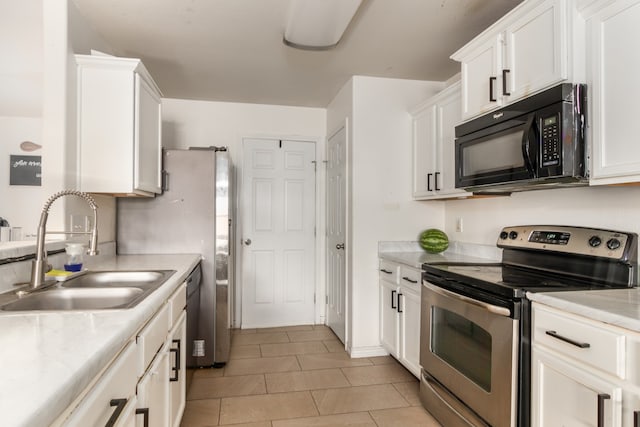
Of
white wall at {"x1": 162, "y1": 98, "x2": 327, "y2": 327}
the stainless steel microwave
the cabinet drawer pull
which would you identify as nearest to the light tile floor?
white wall at {"x1": 162, "y1": 98, "x2": 327, "y2": 327}

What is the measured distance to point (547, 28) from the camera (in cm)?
171

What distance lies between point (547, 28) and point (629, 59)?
42 cm

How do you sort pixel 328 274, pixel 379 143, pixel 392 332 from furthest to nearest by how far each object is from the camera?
pixel 328 274
pixel 379 143
pixel 392 332

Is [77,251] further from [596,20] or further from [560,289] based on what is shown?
[596,20]

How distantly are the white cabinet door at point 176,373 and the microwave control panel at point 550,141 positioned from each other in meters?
1.84

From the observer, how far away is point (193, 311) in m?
2.72

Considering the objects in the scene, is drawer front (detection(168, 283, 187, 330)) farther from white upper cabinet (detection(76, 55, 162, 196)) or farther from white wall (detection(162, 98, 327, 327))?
white wall (detection(162, 98, 327, 327))

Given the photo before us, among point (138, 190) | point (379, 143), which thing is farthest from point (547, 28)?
point (138, 190)

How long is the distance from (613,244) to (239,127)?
11.1 ft

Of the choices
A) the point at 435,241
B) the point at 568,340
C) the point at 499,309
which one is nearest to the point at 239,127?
the point at 435,241

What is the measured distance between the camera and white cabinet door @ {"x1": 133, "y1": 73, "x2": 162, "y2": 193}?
227 centimetres

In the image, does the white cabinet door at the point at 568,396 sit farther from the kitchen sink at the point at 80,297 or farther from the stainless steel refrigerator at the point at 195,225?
the stainless steel refrigerator at the point at 195,225

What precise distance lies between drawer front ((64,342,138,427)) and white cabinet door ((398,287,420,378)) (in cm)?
187

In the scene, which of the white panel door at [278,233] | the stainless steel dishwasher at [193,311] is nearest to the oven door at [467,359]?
the stainless steel dishwasher at [193,311]
